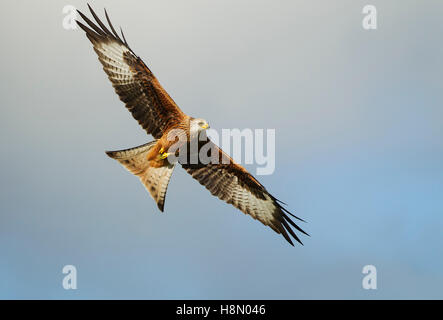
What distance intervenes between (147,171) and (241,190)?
5.93 feet

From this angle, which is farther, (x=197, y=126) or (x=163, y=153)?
(x=163, y=153)

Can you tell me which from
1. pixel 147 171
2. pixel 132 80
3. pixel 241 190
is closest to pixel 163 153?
pixel 147 171

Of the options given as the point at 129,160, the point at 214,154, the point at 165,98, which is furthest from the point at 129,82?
the point at 214,154

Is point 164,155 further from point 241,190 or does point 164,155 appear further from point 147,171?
point 241,190

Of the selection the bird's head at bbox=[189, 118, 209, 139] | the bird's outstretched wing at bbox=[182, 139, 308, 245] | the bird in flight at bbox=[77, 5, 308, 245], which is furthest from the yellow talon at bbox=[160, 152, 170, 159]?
the bird's outstretched wing at bbox=[182, 139, 308, 245]

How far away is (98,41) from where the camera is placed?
8555 mm

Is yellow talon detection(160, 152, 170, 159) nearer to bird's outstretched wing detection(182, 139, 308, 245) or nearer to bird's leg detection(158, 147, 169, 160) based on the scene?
bird's leg detection(158, 147, 169, 160)

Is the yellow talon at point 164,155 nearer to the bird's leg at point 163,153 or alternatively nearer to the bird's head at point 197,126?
the bird's leg at point 163,153

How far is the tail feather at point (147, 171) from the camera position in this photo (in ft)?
27.3

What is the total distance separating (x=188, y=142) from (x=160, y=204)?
1.01m

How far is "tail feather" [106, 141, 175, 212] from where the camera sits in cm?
833

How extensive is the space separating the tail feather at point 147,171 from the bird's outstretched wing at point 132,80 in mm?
373

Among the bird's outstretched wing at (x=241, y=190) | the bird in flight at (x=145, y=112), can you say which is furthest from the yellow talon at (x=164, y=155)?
the bird's outstretched wing at (x=241, y=190)

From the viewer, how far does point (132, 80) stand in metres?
8.49
